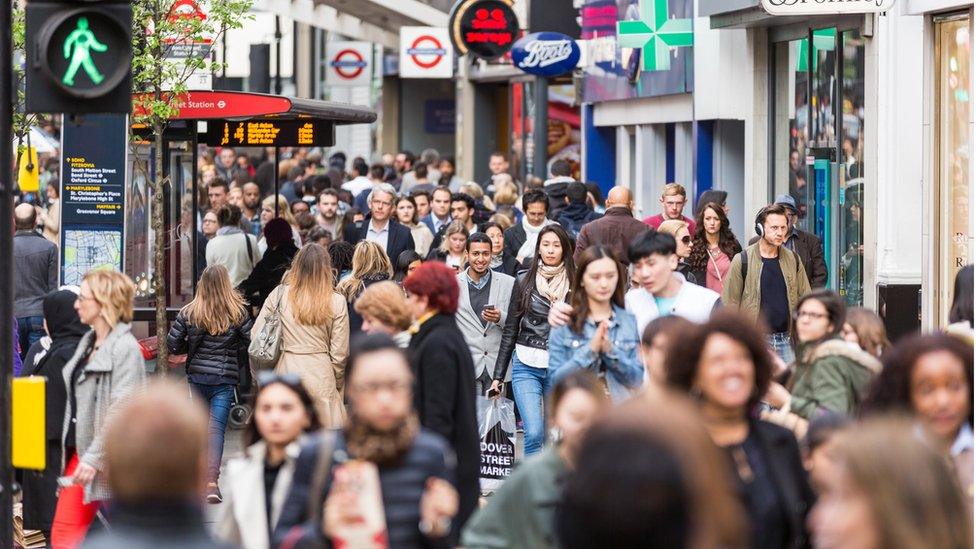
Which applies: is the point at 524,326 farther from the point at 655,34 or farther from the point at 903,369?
the point at 655,34

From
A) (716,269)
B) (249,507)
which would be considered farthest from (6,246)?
(716,269)

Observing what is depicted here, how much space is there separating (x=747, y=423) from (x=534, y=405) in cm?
556

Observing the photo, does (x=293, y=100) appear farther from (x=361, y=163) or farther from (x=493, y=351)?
(x=361, y=163)

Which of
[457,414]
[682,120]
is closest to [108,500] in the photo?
[457,414]

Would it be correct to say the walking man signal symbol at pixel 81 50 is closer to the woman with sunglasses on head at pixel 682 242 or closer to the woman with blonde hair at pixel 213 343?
the woman with blonde hair at pixel 213 343

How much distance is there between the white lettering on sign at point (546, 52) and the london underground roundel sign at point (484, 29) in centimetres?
152

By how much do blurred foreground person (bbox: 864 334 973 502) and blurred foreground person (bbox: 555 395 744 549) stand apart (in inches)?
93.8

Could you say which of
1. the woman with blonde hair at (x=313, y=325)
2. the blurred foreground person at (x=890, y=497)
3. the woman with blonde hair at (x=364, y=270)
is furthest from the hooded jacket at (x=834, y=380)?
the woman with blonde hair at (x=364, y=270)

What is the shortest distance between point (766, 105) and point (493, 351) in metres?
9.16

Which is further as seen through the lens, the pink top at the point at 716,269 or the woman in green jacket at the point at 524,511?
the pink top at the point at 716,269

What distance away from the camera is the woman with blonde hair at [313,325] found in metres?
11.5

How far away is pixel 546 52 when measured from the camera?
24250mm

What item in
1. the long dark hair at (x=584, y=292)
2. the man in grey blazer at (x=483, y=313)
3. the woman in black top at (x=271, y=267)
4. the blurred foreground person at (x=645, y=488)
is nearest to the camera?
the blurred foreground person at (x=645, y=488)

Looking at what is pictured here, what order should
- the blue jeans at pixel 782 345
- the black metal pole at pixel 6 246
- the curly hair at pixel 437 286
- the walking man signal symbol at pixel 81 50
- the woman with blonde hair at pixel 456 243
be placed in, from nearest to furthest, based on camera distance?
the walking man signal symbol at pixel 81 50 → the black metal pole at pixel 6 246 → the curly hair at pixel 437 286 → the blue jeans at pixel 782 345 → the woman with blonde hair at pixel 456 243
